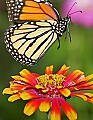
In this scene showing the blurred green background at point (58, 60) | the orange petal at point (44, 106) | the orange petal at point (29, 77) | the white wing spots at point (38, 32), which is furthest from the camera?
the blurred green background at point (58, 60)

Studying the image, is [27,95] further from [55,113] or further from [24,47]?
[24,47]

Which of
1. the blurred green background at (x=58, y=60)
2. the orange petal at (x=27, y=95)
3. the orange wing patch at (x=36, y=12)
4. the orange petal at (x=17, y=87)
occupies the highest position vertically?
the orange wing patch at (x=36, y=12)

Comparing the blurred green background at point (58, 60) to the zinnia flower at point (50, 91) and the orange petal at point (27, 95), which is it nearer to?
the zinnia flower at point (50, 91)

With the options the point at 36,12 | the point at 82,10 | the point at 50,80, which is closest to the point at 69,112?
the point at 50,80

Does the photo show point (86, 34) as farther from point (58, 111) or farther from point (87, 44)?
point (58, 111)

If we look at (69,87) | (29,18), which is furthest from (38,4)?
(69,87)

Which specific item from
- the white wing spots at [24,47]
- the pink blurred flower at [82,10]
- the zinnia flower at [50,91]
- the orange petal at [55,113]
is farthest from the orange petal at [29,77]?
the pink blurred flower at [82,10]
